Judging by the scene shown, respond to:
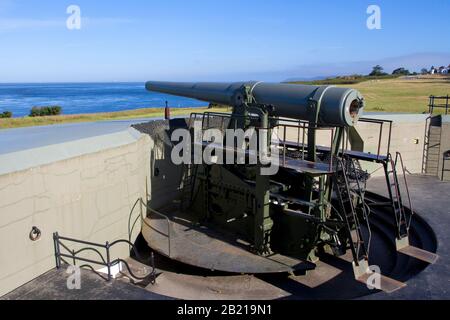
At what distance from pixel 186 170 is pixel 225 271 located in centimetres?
356

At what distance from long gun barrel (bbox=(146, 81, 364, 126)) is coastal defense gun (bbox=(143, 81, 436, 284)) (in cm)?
2

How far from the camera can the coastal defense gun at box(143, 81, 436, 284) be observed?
643cm

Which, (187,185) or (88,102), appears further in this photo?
(88,102)

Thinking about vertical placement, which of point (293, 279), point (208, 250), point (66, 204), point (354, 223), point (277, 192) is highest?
point (66, 204)

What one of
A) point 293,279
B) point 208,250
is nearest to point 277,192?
point 293,279

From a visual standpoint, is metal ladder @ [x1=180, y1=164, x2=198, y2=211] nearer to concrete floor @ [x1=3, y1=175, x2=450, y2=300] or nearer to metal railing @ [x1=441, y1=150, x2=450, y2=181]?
concrete floor @ [x1=3, y1=175, x2=450, y2=300]

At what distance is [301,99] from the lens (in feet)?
22.0

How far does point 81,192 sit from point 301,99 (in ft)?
12.1

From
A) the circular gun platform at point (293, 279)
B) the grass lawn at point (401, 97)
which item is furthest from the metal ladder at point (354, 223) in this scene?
the grass lawn at point (401, 97)

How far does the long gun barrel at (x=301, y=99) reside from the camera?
20.6 ft

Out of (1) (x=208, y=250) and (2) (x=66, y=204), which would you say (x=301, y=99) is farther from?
(2) (x=66, y=204)

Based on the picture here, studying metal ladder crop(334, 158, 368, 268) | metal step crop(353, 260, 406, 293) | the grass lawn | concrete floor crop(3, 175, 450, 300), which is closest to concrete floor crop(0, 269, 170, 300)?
concrete floor crop(3, 175, 450, 300)
